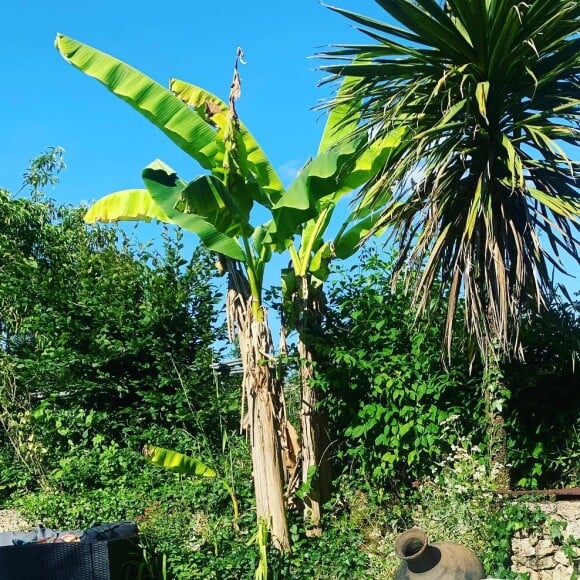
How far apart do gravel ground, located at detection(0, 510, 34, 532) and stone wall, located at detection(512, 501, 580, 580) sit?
6.05m

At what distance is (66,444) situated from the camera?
11234 millimetres

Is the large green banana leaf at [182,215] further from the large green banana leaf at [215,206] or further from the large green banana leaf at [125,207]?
the large green banana leaf at [125,207]

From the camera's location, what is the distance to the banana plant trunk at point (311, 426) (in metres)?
8.70

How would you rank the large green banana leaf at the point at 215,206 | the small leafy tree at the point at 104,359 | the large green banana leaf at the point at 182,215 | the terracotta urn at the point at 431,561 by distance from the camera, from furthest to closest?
the small leafy tree at the point at 104,359, the large green banana leaf at the point at 182,215, the large green banana leaf at the point at 215,206, the terracotta urn at the point at 431,561

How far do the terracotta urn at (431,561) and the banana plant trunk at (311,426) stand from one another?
2.34 m

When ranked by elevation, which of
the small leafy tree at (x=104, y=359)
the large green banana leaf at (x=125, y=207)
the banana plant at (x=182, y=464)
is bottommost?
the banana plant at (x=182, y=464)

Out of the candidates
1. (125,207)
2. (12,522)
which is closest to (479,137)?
(125,207)

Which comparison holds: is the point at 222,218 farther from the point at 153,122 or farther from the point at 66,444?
the point at 66,444

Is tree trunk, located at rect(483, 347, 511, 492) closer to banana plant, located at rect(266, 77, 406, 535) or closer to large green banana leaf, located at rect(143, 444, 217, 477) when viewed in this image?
banana plant, located at rect(266, 77, 406, 535)

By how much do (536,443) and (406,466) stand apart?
1.33 metres

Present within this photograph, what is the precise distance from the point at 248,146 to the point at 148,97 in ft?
4.29

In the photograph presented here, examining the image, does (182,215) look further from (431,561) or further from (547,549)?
(547,549)

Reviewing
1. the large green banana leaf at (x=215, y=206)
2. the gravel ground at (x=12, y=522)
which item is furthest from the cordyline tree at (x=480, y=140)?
the gravel ground at (x=12, y=522)

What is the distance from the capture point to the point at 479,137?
745 cm
